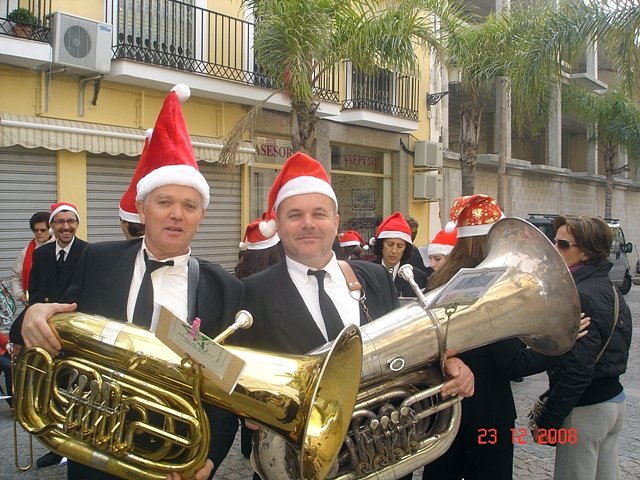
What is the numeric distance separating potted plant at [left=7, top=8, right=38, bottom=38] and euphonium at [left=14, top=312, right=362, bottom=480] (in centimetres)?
790

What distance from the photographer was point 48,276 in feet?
12.4

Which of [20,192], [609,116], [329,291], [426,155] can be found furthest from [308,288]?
[609,116]

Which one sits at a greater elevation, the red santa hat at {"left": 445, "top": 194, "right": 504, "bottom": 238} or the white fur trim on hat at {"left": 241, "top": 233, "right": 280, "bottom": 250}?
the red santa hat at {"left": 445, "top": 194, "right": 504, "bottom": 238}

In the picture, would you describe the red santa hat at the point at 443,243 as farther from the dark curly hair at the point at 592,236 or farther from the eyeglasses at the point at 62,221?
the eyeglasses at the point at 62,221

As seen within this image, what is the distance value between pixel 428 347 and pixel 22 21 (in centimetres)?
841

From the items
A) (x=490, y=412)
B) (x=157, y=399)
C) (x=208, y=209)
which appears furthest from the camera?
(x=208, y=209)

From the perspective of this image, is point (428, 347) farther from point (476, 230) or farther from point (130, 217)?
point (130, 217)

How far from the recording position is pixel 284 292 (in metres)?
2.31

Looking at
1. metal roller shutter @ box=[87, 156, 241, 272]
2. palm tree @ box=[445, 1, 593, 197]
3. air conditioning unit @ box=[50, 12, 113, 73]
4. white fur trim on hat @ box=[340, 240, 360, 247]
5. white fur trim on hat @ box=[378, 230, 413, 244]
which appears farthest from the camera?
metal roller shutter @ box=[87, 156, 241, 272]

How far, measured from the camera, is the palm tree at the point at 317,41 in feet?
27.0

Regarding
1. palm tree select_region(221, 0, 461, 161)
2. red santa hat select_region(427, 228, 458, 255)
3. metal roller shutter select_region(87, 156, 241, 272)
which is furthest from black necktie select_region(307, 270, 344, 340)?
metal roller shutter select_region(87, 156, 241, 272)

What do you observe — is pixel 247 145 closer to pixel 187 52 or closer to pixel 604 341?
pixel 187 52

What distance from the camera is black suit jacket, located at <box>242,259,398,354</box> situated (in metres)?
2.24

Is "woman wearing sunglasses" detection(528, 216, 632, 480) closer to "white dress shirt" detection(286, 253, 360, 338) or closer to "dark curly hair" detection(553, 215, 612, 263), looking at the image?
"dark curly hair" detection(553, 215, 612, 263)
